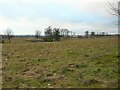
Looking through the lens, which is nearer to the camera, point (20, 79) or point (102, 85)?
point (102, 85)

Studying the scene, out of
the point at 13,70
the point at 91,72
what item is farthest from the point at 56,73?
the point at 13,70

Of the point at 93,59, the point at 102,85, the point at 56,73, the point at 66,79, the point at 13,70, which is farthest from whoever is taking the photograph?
the point at 93,59

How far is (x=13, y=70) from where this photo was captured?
13188mm

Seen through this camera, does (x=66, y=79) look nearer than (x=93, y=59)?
Yes

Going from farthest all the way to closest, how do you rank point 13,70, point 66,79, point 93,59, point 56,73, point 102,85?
point 93,59 → point 13,70 → point 56,73 → point 66,79 → point 102,85

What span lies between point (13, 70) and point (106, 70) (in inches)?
181

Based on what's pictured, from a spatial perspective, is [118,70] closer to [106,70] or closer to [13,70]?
[106,70]

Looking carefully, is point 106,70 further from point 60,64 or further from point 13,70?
point 13,70

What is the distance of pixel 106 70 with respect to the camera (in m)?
11.6

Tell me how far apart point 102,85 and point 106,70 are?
1.87 m

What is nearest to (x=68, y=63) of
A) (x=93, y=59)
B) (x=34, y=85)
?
(x=93, y=59)

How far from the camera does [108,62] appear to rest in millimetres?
13422

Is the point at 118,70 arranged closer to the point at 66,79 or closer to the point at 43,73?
the point at 66,79

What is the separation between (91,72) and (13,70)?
399cm
